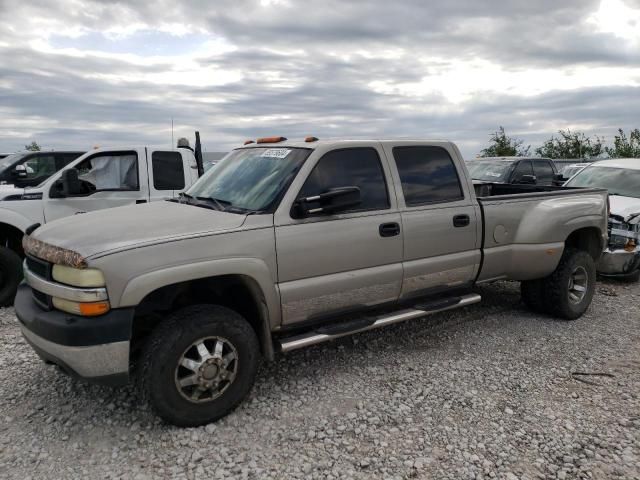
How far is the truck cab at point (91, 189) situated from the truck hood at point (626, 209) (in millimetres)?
5801

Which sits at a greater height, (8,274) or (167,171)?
(167,171)

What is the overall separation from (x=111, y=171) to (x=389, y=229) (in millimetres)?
4171

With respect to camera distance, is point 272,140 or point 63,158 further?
point 63,158

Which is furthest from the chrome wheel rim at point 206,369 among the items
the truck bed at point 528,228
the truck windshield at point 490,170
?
the truck windshield at point 490,170

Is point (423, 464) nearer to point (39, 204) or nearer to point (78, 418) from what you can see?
point (78, 418)

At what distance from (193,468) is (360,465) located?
0.97 m

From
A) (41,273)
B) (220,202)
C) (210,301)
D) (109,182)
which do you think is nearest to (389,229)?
(220,202)

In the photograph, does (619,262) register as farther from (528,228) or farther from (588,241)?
(528,228)

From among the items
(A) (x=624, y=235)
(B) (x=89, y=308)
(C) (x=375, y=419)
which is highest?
(B) (x=89, y=308)

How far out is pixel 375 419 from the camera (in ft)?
11.4

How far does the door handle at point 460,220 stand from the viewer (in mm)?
4434

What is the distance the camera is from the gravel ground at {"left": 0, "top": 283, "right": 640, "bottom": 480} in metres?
2.99

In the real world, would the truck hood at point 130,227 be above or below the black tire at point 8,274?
above

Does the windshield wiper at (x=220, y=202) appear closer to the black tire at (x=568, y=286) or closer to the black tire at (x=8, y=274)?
the black tire at (x=8, y=274)
